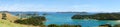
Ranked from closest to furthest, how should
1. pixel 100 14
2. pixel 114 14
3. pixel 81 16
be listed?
pixel 114 14 → pixel 100 14 → pixel 81 16

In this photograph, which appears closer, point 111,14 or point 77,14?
point 111,14

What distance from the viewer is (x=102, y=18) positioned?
4117 inches

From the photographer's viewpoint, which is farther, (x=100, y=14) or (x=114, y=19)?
(x=100, y=14)

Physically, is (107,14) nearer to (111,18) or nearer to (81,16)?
(111,18)

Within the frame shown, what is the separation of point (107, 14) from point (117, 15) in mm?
3301

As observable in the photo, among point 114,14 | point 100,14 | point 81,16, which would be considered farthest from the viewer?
point 81,16

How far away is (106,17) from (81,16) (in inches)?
821

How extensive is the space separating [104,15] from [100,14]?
7.66 ft

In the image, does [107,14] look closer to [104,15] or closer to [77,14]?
[104,15]

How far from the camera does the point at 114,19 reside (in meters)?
96.6

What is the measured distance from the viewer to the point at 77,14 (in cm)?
12494

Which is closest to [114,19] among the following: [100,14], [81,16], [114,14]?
[114,14]

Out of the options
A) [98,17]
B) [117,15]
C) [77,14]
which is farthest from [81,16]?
[117,15]

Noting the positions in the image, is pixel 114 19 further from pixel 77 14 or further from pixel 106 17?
pixel 77 14
